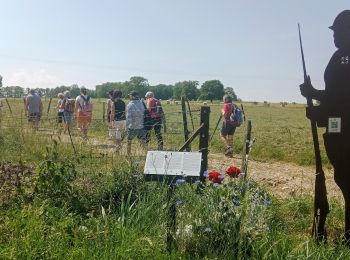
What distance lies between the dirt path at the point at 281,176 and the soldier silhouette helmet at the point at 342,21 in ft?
11.2

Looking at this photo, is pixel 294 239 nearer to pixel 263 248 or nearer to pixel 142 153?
pixel 263 248

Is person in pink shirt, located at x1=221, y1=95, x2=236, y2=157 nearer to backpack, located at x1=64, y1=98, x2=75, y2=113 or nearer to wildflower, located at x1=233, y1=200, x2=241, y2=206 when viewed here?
backpack, located at x1=64, y1=98, x2=75, y2=113

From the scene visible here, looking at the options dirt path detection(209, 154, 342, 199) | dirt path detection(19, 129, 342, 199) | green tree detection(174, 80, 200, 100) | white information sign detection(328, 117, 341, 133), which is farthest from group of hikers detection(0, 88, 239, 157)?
green tree detection(174, 80, 200, 100)

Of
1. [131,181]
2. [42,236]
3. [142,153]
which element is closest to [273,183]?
[142,153]

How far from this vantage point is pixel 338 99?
4.55 metres

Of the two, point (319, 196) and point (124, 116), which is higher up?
point (124, 116)

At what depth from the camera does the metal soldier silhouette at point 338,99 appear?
14.8 ft

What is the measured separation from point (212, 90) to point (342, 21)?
119 m

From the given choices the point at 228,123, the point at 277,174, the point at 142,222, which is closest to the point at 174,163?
the point at 142,222

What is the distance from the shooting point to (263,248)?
391cm

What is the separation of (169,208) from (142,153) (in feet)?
9.06

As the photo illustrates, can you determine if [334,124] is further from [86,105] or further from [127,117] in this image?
[86,105]

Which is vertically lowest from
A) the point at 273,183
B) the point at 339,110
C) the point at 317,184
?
the point at 273,183

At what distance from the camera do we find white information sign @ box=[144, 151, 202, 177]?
4809mm
